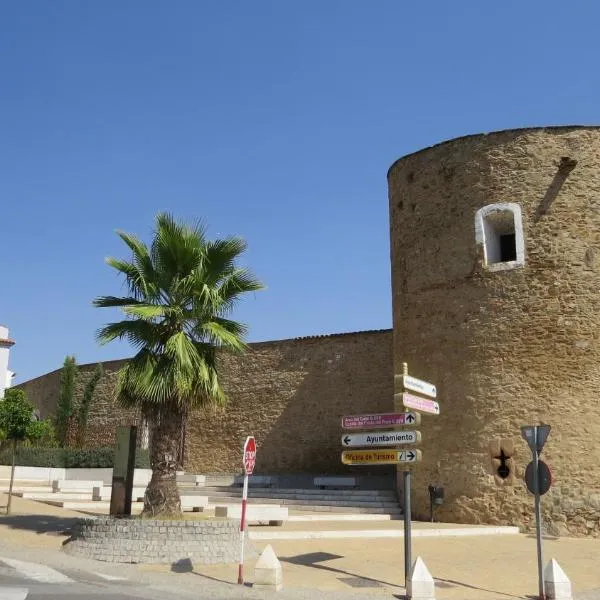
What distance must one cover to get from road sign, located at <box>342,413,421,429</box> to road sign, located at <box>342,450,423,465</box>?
35cm

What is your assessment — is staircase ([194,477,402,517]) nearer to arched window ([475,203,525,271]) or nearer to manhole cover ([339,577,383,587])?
arched window ([475,203,525,271])

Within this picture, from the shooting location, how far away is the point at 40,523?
1366cm

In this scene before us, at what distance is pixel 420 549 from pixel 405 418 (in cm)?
357

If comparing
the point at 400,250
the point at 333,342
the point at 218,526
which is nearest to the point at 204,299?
the point at 218,526

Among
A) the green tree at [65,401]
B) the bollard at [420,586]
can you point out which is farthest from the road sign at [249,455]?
the green tree at [65,401]

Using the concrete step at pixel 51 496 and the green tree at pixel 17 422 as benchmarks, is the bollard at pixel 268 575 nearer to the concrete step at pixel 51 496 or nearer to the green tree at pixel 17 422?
the green tree at pixel 17 422

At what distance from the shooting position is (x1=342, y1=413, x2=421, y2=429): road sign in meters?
9.66

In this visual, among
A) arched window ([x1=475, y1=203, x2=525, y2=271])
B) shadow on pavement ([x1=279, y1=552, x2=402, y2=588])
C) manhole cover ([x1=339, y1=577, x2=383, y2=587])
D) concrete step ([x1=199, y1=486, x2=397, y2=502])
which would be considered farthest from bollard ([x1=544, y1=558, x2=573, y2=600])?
concrete step ([x1=199, y1=486, x2=397, y2=502])

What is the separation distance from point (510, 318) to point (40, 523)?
32.3 ft

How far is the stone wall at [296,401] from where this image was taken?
21781 millimetres

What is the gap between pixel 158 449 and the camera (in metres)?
11.6

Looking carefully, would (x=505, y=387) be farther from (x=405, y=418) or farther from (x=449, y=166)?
(x=405, y=418)

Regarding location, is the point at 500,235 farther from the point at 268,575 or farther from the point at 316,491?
the point at 268,575

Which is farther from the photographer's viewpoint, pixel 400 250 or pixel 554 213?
pixel 400 250
